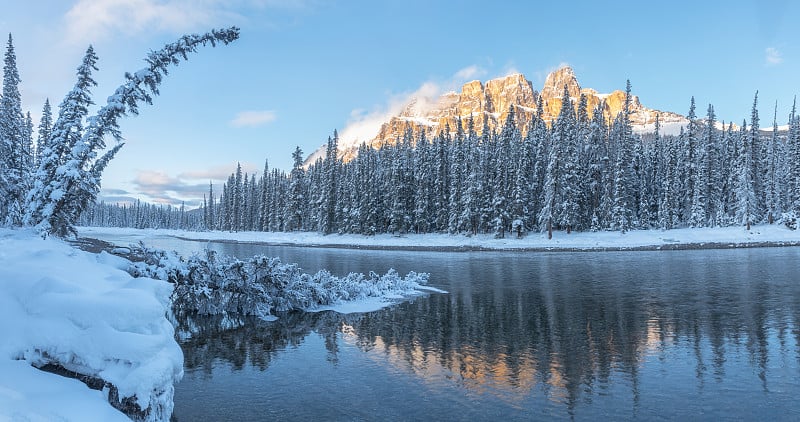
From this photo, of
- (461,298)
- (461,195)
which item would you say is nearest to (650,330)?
(461,298)

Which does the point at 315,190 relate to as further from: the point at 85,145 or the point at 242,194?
the point at 85,145

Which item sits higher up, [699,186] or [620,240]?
[699,186]

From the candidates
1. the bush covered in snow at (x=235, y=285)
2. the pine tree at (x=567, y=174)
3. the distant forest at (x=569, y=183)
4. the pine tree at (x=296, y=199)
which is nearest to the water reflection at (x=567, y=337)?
the bush covered in snow at (x=235, y=285)

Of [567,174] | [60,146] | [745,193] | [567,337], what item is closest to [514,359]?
[567,337]

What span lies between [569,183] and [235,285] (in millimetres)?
50553

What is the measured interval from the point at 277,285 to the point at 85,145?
8193mm

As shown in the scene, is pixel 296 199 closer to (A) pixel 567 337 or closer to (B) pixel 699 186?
(B) pixel 699 186

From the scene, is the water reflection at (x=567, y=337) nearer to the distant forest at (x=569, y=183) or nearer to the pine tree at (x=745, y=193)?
the distant forest at (x=569, y=183)

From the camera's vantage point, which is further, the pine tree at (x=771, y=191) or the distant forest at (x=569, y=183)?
the pine tree at (x=771, y=191)

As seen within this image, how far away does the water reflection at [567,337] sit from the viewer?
10.1 meters

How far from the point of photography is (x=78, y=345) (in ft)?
21.7

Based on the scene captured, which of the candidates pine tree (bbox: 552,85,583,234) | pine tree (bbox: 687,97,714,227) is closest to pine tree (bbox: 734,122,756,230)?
pine tree (bbox: 687,97,714,227)

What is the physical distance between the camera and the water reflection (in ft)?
33.0

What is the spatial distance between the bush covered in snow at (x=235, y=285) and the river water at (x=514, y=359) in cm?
79
